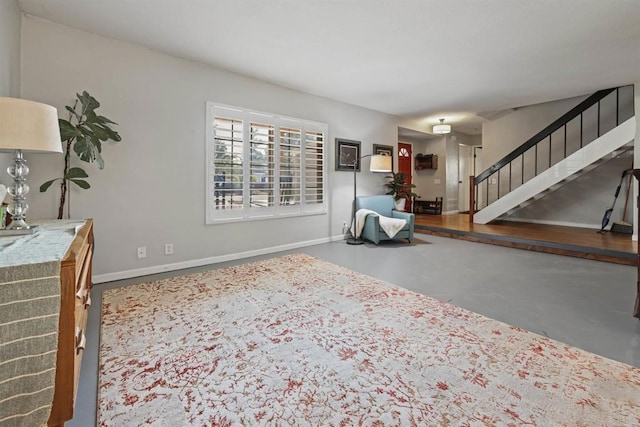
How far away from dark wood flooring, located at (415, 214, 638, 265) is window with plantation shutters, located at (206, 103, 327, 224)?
2.78 meters

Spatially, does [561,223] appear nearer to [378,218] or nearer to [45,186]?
[378,218]

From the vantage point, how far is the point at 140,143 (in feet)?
11.1

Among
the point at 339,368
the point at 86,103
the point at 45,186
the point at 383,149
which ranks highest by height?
the point at 383,149

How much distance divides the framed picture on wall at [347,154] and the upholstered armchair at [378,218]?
0.67 metres

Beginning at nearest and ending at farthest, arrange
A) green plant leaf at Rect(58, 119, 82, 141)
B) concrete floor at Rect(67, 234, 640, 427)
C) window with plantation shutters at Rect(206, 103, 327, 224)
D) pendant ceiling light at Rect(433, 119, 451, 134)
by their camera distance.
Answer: concrete floor at Rect(67, 234, 640, 427) < green plant leaf at Rect(58, 119, 82, 141) < window with plantation shutters at Rect(206, 103, 327, 224) < pendant ceiling light at Rect(433, 119, 451, 134)

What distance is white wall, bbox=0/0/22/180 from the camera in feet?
7.07

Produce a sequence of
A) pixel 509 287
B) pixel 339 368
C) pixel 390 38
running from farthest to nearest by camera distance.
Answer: pixel 390 38 → pixel 509 287 → pixel 339 368

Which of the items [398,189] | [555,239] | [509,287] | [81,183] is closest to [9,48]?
[81,183]

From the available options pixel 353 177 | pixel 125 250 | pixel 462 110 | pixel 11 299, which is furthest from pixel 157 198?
pixel 462 110

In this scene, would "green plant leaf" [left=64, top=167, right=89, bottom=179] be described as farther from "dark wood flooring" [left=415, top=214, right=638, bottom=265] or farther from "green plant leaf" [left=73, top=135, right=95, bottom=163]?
"dark wood flooring" [left=415, top=214, right=638, bottom=265]

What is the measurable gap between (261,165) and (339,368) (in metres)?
3.29

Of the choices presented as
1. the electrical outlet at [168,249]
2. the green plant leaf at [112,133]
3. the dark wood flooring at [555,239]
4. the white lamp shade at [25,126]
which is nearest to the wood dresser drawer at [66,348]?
the white lamp shade at [25,126]

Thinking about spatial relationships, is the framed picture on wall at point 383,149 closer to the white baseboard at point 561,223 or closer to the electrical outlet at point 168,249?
the white baseboard at point 561,223

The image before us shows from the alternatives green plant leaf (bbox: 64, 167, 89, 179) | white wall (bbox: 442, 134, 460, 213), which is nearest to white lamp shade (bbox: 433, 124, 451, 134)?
white wall (bbox: 442, 134, 460, 213)
